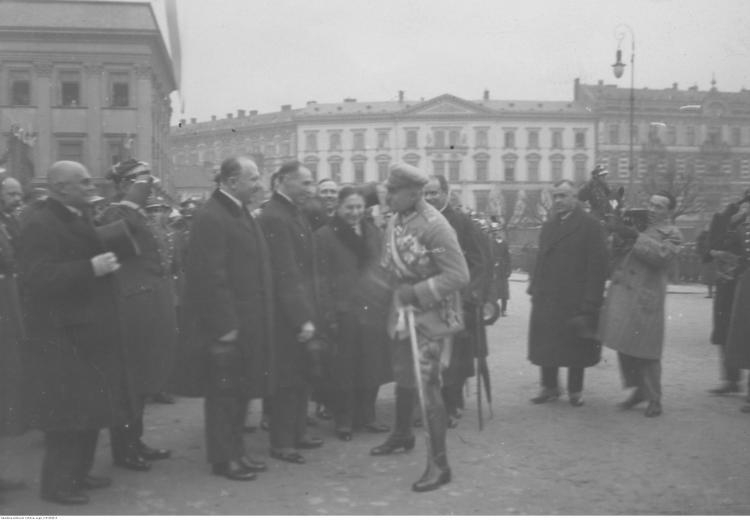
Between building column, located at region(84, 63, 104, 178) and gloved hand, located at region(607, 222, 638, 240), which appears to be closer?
gloved hand, located at region(607, 222, 638, 240)

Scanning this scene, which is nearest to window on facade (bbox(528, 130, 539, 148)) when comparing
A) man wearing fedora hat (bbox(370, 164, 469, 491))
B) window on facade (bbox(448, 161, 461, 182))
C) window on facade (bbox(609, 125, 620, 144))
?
window on facade (bbox(609, 125, 620, 144))

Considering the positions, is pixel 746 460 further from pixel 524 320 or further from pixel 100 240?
pixel 524 320

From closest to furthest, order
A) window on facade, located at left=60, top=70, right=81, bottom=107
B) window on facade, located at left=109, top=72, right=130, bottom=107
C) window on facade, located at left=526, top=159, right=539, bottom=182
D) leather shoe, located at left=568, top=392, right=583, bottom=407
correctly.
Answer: leather shoe, located at left=568, top=392, right=583, bottom=407 < window on facade, located at left=60, top=70, right=81, bottom=107 < window on facade, located at left=109, top=72, right=130, bottom=107 < window on facade, located at left=526, top=159, right=539, bottom=182

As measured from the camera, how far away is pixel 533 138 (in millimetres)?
50469

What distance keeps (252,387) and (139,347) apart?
109 centimetres

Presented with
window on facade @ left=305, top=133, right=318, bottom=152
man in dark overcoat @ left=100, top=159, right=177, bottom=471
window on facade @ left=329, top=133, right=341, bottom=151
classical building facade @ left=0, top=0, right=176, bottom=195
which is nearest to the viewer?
man in dark overcoat @ left=100, top=159, right=177, bottom=471

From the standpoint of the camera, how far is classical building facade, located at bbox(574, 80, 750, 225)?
47.5ft

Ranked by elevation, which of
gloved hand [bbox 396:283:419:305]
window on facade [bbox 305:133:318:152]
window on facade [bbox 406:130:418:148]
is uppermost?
window on facade [bbox 406:130:418:148]

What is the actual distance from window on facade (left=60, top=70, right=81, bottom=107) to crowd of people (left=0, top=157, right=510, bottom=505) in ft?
31.2

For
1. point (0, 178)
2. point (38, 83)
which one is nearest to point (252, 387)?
point (0, 178)

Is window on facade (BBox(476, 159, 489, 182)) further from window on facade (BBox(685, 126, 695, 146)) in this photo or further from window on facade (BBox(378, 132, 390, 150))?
window on facade (BBox(685, 126, 695, 146))

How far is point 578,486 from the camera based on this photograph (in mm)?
4688

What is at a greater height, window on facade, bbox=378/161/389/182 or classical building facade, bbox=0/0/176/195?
classical building facade, bbox=0/0/176/195

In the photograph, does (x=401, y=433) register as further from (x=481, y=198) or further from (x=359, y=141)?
(x=481, y=198)
